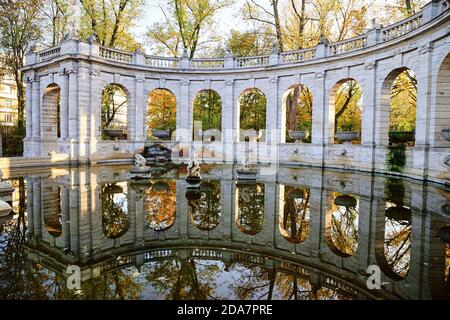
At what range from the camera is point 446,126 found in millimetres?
13500

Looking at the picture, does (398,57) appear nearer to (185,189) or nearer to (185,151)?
(185,189)

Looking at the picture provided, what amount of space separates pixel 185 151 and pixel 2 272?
1909cm

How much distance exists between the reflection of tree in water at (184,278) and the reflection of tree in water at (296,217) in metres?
2.08

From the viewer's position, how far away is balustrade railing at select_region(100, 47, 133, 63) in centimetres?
2138

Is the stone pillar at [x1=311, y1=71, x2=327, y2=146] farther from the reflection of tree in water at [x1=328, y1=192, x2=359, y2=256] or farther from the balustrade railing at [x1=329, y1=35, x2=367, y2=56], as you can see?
the reflection of tree in water at [x1=328, y1=192, x2=359, y2=256]

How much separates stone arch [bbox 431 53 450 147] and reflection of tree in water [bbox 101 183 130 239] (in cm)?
1253

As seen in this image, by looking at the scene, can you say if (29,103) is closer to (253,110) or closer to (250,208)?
(253,110)

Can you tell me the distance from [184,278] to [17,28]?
30834 millimetres

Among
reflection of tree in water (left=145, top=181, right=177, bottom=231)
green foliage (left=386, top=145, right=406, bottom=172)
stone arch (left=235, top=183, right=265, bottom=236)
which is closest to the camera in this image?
stone arch (left=235, top=183, right=265, bottom=236)

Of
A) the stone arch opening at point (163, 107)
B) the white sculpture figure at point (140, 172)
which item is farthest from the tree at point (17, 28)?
the white sculpture figure at point (140, 172)

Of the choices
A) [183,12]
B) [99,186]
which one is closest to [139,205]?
[99,186]

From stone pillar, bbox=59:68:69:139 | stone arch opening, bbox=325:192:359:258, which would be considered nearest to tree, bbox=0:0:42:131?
stone pillar, bbox=59:68:69:139
